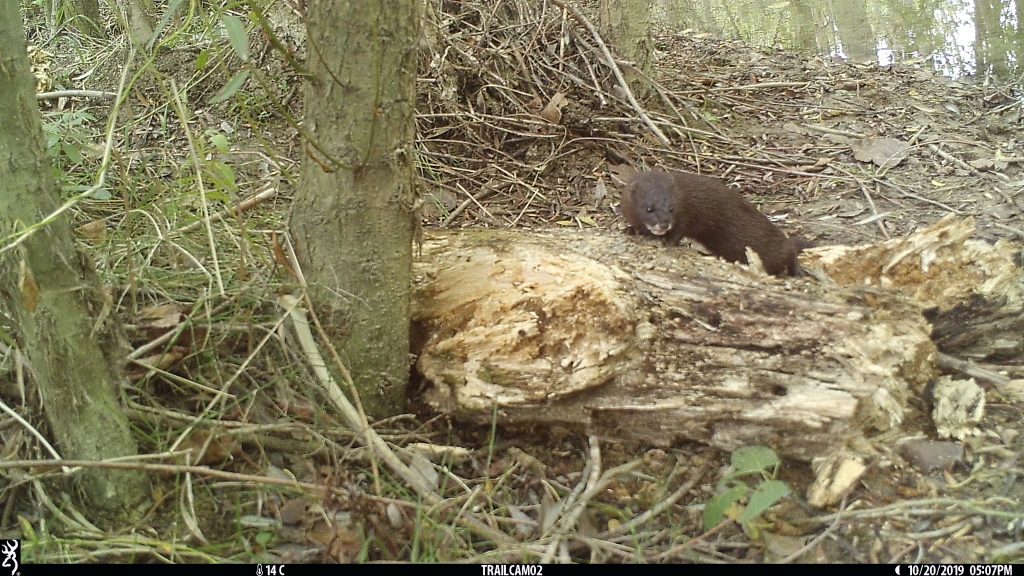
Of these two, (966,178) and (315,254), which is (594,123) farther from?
(315,254)

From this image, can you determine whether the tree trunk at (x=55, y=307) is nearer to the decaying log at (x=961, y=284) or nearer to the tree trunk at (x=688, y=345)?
the tree trunk at (x=688, y=345)

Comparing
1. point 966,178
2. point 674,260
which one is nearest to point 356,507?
point 674,260

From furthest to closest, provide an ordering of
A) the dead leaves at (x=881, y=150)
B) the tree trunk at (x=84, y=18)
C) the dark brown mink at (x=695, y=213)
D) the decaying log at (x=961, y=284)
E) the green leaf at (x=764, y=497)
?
1. the dead leaves at (x=881, y=150)
2. the tree trunk at (x=84, y=18)
3. the dark brown mink at (x=695, y=213)
4. the decaying log at (x=961, y=284)
5. the green leaf at (x=764, y=497)

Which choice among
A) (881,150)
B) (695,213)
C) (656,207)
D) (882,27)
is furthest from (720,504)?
(882,27)

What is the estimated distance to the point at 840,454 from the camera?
2.31m

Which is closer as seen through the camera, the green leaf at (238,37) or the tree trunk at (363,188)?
the green leaf at (238,37)

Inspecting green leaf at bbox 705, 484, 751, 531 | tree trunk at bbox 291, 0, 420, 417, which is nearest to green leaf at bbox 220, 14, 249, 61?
tree trunk at bbox 291, 0, 420, 417

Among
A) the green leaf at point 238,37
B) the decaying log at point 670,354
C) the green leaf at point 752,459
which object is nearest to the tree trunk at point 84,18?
the decaying log at point 670,354

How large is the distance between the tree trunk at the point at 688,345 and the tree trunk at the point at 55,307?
3.28 ft

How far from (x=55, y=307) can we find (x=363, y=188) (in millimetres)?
886

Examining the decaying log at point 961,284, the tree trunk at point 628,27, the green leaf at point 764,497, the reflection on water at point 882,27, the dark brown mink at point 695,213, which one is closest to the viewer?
the green leaf at point 764,497

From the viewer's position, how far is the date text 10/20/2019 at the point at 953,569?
201cm

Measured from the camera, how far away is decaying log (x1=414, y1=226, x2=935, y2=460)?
238 centimetres

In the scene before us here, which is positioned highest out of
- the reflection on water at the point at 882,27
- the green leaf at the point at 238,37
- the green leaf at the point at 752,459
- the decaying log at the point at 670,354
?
the reflection on water at the point at 882,27
